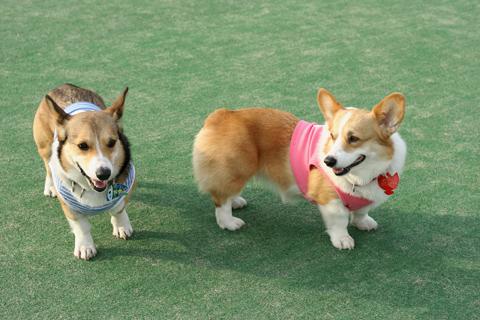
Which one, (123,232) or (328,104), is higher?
(328,104)

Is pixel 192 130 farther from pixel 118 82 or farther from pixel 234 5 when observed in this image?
pixel 234 5

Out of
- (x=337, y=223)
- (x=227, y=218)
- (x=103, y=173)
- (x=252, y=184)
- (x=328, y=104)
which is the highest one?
(x=328, y=104)

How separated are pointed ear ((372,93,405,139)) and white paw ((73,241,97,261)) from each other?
1807mm

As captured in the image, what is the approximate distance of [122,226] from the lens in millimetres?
2998

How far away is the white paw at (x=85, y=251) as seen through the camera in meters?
2.82

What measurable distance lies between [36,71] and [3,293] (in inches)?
117

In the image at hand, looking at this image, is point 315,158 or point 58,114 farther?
point 315,158

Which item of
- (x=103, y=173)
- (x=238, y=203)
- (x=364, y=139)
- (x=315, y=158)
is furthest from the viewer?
(x=238, y=203)

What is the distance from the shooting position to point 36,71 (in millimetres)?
4930

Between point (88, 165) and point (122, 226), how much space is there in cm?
66

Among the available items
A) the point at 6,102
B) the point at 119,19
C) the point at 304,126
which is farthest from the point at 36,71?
the point at 304,126

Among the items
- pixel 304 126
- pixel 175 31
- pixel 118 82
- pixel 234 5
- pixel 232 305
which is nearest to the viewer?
pixel 232 305

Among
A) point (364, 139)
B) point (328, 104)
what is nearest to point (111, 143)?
point (328, 104)

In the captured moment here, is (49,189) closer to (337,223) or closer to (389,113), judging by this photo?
(337,223)
